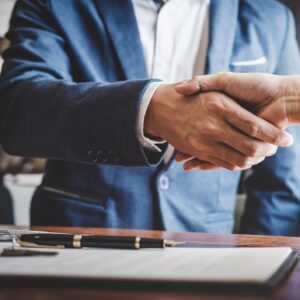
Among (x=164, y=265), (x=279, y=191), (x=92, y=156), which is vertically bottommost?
(x=279, y=191)

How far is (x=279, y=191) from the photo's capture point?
123 cm

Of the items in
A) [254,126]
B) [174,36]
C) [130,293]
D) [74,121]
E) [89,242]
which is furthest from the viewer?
[174,36]

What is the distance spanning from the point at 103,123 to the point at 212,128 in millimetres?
186

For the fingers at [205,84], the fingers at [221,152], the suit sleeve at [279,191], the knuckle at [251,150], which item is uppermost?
the fingers at [205,84]

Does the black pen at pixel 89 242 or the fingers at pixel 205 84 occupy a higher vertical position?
the fingers at pixel 205 84

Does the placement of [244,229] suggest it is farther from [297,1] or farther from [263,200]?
[297,1]

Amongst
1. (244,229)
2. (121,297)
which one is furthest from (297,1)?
(121,297)

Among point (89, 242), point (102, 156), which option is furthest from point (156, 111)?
point (89, 242)

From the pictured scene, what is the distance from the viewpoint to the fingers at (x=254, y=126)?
2.33ft

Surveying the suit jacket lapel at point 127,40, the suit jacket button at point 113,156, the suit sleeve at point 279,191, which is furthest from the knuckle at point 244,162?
the suit sleeve at point 279,191

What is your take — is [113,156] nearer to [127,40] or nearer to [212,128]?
[212,128]

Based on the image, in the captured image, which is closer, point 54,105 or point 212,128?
point 212,128

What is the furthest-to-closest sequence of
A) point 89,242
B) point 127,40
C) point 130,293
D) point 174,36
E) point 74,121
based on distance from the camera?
1. point 174,36
2. point 127,40
3. point 74,121
4. point 89,242
5. point 130,293

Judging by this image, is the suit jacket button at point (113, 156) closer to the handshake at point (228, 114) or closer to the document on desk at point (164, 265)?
the handshake at point (228, 114)
